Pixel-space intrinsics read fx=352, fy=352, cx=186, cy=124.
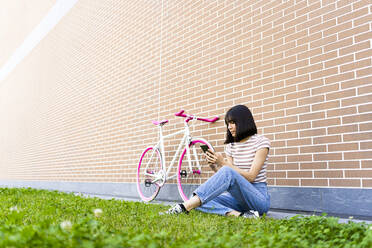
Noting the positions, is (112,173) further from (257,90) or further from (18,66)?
(18,66)

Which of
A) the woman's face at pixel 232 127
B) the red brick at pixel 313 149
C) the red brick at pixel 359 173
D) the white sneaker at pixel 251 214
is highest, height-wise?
the woman's face at pixel 232 127

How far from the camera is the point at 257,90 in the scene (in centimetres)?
423

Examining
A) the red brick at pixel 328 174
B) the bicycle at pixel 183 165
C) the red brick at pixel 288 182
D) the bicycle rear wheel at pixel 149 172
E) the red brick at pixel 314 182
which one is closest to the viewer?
the red brick at pixel 328 174

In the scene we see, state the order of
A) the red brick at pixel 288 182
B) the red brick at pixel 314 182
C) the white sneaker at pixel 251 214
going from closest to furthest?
the white sneaker at pixel 251 214, the red brick at pixel 314 182, the red brick at pixel 288 182

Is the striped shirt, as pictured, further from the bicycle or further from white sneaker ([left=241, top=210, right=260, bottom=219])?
the bicycle

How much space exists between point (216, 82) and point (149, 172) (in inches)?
69.6

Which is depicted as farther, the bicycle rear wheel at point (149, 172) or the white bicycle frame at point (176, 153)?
the bicycle rear wheel at point (149, 172)

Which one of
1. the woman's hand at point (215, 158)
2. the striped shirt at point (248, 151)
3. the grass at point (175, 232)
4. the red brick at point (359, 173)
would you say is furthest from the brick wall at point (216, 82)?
the grass at point (175, 232)

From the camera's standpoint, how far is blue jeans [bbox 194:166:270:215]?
121 inches

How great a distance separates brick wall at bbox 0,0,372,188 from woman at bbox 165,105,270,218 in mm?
597

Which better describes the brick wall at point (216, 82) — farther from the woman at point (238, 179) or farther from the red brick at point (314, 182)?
the woman at point (238, 179)

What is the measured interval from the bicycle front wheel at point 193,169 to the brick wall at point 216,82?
12.4 inches

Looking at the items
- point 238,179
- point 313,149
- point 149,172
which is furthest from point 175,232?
point 149,172

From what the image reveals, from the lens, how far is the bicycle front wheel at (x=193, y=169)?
182 inches
